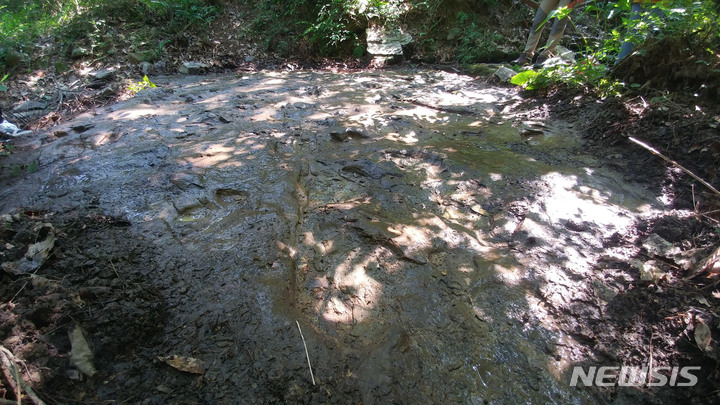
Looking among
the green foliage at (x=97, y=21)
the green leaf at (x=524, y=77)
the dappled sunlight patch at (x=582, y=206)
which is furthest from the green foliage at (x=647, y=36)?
the green foliage at (x=97, y=21)

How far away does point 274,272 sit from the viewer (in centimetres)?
213

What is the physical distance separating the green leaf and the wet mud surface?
1407 mm

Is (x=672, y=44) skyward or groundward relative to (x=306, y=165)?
skyward

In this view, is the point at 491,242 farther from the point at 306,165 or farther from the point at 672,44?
the point at 672,44

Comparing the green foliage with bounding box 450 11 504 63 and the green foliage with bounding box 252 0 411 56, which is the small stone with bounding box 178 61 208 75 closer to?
the green foliage with bounding box 252 0 411 56

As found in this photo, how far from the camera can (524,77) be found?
16.5 ft

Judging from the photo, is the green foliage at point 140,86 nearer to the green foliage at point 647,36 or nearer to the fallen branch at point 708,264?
the green foliage at point 647,36

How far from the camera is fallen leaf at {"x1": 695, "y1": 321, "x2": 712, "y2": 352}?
5.51 ft

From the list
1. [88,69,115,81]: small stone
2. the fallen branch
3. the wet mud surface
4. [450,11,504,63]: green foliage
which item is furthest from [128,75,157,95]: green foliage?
the fallen branch

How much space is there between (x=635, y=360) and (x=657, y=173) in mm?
2140

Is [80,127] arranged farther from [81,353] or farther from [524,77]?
[524,77]

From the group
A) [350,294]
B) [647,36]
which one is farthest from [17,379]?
[647,36]

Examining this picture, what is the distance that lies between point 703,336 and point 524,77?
169 inches

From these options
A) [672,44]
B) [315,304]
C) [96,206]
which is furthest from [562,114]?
[96,206]
